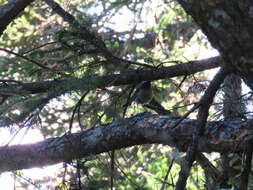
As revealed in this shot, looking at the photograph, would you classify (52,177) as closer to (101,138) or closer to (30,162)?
(30,162)

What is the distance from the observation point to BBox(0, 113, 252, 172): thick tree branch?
2818mm

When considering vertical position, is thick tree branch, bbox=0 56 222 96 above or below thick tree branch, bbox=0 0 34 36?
below

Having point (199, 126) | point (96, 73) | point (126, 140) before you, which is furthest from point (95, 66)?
point (199, 126)

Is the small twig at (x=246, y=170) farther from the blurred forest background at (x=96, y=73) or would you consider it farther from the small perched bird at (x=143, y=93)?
the small perched bird at (x=143, y=93)

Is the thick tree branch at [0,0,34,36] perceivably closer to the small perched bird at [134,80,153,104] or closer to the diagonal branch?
the small perched bird at [134,80,153,104]

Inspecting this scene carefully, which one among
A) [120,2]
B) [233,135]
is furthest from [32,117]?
[120,2]

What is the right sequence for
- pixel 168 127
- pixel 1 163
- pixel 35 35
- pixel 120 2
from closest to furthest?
1. pixel 168 127
2. pixel 1 163
3. pixel 120 2
4. pixel 35 35

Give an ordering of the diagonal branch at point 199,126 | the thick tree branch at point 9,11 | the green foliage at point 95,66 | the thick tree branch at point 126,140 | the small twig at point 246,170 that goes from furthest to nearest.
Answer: the thick tree branch at point 9,11 → the green foliage at point 95,66 → the thick tree branch at point 126,140 → the small twig at point 246,170 → the diagonal branch at point 199,126

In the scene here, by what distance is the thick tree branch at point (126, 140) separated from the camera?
2.82m

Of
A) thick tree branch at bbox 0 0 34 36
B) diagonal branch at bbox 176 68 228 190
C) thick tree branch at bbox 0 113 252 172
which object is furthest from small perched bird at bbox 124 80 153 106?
diagonal branch at bbox 176 68 228 190

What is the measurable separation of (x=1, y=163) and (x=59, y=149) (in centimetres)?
48

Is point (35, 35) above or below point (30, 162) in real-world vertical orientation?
above

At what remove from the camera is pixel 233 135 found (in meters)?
2.77

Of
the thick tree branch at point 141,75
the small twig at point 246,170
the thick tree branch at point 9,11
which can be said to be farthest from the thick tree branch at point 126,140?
the thick tree branch at point 9,11
